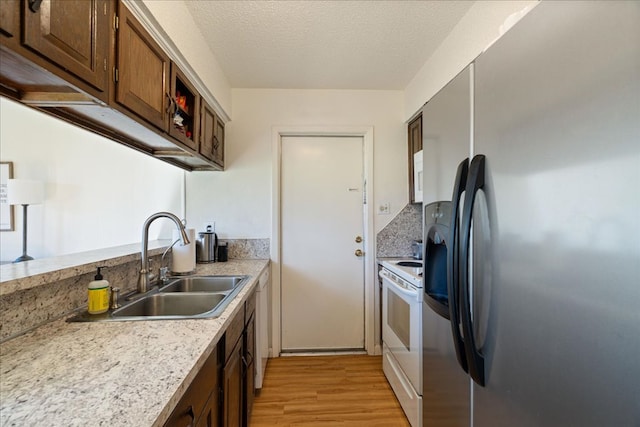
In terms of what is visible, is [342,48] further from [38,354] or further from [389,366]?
[389,366]

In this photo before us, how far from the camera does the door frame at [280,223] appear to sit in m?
2.60

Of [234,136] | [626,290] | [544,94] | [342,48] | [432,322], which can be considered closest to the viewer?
[626,290]

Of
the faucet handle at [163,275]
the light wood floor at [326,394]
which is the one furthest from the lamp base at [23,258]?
the light wood floor at [326,394]

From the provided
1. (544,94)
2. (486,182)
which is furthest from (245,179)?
(544,94)

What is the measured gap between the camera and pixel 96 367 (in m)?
0.74

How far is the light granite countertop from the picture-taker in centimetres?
57

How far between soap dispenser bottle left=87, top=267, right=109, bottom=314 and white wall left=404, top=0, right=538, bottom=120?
1.78 metres

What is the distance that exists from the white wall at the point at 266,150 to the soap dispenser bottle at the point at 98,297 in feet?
4.59

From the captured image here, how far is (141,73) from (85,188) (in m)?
1.75

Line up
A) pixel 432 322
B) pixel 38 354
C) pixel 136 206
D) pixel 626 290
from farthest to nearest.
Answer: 1. pixel 136 206
2. pixel 432 322
3. pixel 38 354
4. pixel 626 290

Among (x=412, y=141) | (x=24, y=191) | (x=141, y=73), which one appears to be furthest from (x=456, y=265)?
(x=24, y=191)

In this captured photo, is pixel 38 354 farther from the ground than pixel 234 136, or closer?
closer

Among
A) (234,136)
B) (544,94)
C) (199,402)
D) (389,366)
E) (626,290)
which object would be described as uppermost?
(234,136)

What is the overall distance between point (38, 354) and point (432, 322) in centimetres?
144
